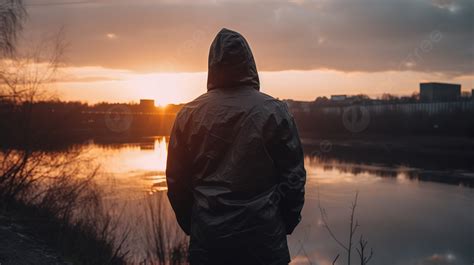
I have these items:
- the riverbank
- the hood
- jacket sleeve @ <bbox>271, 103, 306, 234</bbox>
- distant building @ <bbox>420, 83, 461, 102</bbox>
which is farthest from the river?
distant building @ <bbox>420, 83, 461, 102</bbox>

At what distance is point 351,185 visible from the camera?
66.3 feet

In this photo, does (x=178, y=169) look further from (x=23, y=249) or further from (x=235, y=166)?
(x=23, y=249)

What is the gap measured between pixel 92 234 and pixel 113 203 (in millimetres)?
3709

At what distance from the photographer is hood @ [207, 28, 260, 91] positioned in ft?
9.96

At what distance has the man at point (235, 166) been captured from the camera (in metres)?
2.82

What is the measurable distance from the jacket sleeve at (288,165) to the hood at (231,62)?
343mm

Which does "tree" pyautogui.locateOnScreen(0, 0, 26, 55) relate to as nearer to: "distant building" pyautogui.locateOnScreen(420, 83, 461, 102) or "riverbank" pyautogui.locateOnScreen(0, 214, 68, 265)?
"riverbank" pyautogui.locateOnScreen(0, 214, 68, 265)

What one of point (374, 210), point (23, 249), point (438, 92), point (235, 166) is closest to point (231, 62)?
point (235, 166)

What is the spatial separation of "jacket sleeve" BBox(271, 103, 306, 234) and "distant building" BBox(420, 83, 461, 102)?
8286 cm

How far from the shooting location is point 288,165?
116 inches

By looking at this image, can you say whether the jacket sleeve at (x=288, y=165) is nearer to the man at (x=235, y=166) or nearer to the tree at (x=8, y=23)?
the man at (x=235, y=166)

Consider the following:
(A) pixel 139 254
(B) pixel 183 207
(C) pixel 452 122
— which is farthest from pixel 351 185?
(C) pixel 452 122

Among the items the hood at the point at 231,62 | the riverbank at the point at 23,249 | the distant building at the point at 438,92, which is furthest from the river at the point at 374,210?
the distant building at the point at 438,92

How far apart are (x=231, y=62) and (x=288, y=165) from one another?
75 centimetres
